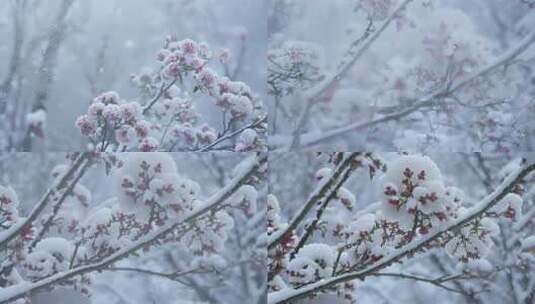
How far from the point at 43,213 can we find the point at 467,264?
1.43m

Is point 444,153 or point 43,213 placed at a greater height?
point 444,153

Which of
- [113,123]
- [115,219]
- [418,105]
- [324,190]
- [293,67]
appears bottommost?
[115,219]

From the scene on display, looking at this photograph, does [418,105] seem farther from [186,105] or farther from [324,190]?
[186,105]

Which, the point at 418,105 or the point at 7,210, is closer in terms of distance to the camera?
the point at 7,210

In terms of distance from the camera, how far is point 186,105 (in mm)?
2689

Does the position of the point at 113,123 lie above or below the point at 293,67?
below

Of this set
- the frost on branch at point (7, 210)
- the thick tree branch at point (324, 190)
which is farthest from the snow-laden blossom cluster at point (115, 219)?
the thick tree branch at point (324, 190)

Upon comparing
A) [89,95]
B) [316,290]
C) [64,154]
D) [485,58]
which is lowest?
[316,290]

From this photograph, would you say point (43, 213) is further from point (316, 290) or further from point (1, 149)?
point (316, 290)

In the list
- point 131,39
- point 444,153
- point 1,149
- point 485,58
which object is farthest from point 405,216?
point 1,149

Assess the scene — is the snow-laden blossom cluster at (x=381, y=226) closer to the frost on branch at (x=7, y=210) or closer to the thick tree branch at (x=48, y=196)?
the thick tree branch at (x=48, y=196)

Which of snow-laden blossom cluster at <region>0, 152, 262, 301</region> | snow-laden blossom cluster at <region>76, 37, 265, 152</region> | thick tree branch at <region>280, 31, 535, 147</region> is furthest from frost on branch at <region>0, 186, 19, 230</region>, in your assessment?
thick tree branch at <region>280, 31, 535, 147</region>

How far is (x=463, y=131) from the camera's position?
2727 mm

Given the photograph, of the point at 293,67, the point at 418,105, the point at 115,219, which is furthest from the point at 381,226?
the point at 115,219
